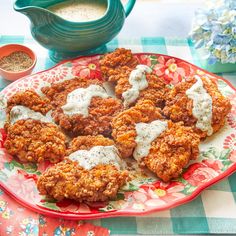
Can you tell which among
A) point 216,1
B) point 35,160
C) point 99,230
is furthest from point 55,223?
point 216,1

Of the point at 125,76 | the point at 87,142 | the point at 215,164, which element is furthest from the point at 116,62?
the point at 215,164

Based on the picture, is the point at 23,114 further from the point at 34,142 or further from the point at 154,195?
the point at 154,195

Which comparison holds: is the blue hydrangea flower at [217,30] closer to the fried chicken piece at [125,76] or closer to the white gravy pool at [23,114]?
the fried chicken piece at [125,76]

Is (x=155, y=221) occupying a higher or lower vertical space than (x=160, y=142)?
lower

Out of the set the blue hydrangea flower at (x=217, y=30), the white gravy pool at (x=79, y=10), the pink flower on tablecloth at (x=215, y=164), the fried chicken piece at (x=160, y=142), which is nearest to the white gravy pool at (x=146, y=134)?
the fried chicken piece at (x=160, y=142)

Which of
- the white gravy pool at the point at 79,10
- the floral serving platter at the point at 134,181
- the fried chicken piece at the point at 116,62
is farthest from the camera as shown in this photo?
the white gravy pool at the point at 79,10

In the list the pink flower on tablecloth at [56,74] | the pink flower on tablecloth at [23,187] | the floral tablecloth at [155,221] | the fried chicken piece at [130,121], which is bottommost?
the floral tablecloth at [155,221]

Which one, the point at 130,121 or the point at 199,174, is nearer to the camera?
the point at 199,174
